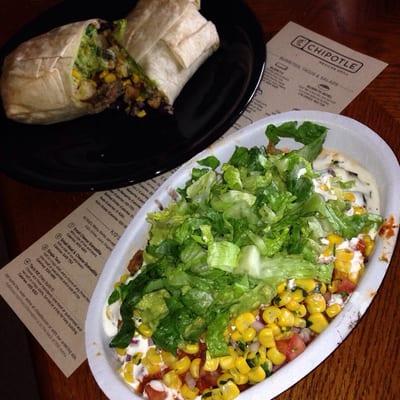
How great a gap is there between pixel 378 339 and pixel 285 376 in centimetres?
23

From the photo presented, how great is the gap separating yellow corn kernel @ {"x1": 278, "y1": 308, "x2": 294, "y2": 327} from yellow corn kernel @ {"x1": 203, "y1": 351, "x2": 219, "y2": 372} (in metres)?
0.12

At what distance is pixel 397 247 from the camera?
1.02 metres

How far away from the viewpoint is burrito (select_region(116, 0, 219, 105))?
4.58 feet

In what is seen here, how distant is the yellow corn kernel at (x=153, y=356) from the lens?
0.95 metres

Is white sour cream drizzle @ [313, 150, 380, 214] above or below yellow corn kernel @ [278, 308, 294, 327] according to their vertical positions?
above

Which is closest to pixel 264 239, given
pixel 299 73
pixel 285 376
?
pixel 285 376

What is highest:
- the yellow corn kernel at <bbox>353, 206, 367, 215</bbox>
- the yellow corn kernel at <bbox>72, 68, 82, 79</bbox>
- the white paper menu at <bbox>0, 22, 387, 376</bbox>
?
the yellow corn kernel at <bbox>72, 68, 82, 79</bbox>

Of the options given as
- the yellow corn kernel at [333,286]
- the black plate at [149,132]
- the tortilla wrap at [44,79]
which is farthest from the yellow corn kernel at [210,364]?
the tortilla wrap at [44,79]

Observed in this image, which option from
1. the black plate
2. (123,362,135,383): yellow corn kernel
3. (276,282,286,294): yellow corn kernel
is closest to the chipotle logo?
the black plate

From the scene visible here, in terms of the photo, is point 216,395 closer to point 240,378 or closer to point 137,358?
point 240,378

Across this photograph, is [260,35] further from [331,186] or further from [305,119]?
[331,186]

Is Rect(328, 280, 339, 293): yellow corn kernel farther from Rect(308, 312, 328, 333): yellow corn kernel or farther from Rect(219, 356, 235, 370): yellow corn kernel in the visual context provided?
Rect(219, 356, 235, 370): yellow corn kernel

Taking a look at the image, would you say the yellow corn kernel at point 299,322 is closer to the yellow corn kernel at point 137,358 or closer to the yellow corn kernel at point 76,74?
the yellow corn kernel at point 137,358

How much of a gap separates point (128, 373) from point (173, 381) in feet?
0.29
